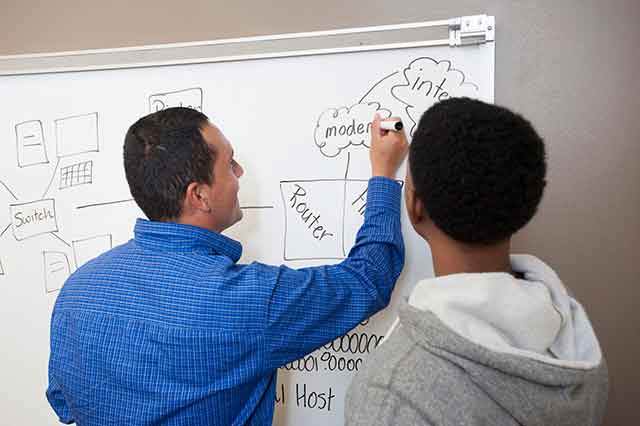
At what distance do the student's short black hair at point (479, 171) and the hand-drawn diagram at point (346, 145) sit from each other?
0.37 meters

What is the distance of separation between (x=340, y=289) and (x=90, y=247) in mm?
682

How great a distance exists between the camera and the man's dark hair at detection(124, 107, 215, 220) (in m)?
0.79

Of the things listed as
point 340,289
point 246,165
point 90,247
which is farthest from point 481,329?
point 90,247

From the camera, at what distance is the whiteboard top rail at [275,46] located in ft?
3.06

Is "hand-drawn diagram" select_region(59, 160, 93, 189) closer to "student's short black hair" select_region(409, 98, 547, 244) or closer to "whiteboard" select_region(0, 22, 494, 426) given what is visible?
"whiteboard" select_region(0, 22, 494, 426)

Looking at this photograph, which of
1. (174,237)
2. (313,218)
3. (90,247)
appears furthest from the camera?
(90,247)

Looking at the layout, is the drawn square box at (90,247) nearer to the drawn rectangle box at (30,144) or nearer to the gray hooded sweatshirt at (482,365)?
the drawn rectangle box at (30,144)

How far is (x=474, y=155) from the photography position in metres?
0.54

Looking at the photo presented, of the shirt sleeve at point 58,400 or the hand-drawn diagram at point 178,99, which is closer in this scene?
the shirt sleeve at point 58,400

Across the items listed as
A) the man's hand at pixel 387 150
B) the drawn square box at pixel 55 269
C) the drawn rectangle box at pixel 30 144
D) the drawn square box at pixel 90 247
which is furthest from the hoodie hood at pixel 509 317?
the drawn rectangle box at pixel 30 144

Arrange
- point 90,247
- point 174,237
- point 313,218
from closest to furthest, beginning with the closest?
point 174,237 → point 313,218 → point 90,247

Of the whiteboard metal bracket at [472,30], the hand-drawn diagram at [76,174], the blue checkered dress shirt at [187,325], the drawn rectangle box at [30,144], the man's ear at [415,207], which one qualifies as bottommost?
the blue checkered dress shirt at [187,325]

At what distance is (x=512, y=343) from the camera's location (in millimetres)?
550

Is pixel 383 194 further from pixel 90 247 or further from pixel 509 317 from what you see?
pixel 90 247
